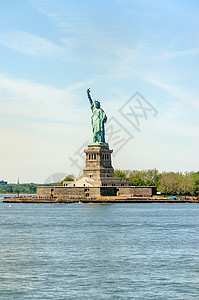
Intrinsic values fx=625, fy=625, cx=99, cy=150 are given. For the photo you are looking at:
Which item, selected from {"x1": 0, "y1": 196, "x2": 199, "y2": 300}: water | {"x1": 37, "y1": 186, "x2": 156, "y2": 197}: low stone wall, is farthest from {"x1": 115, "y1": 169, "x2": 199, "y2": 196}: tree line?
{"x1": 0, "y1": 196, "x2": 199, "y2": 300}: water

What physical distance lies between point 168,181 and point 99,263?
129 m

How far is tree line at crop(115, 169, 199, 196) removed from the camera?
173875mm

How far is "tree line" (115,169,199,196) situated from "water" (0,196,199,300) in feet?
330

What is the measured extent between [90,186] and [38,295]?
391ft

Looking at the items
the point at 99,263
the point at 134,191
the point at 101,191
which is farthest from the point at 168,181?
the point at 99,263

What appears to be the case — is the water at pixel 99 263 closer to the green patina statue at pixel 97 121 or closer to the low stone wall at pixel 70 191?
the low stone wall at pixel 70 191

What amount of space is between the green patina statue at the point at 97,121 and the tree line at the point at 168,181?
21.2m

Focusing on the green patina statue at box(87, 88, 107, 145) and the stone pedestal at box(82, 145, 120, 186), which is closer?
the stone pedestal at box(82, 145, 120, 186)

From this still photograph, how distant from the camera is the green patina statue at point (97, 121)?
159375 millimetres

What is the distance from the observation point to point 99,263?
4653cm

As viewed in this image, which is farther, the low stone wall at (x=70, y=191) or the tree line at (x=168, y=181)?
the tree line at (x=168, y=181)

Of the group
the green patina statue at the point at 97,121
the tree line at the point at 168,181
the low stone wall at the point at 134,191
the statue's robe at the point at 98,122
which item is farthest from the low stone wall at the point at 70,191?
the tree line at the point at 168,181

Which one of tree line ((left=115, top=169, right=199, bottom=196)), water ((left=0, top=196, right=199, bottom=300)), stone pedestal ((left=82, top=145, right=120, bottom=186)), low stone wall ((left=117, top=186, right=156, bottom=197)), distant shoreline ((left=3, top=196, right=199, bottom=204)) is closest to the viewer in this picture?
water ((left=0, top=196, right=199, bottom=300))

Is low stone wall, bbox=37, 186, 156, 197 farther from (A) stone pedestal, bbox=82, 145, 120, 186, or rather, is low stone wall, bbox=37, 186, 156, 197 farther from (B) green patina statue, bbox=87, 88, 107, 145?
(B) green patina statue, bbox=87, 88, 107, 145
